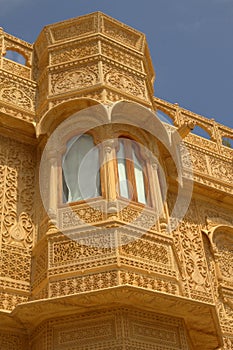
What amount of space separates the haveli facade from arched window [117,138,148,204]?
17 millimetres

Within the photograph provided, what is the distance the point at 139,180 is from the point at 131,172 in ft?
0.49

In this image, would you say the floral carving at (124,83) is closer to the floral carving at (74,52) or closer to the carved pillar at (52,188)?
the floral carving at (74,52)

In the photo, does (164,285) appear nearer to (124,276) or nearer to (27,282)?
(124,276)

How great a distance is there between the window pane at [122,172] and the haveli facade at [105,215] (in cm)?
2

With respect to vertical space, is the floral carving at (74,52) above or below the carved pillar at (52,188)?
above

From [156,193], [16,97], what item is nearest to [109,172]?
[156,193]

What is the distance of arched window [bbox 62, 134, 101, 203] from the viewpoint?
570cm

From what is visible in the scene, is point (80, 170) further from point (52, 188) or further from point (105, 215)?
point (105, 215)

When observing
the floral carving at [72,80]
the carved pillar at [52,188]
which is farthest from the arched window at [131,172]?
the floral carving at [72,80]

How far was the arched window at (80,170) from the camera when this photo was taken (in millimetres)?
5703

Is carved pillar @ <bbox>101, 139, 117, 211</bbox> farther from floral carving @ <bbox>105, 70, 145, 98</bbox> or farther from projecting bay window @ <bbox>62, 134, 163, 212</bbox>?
floral carving @ <bbox>105, 70, 145, 98</bbox>

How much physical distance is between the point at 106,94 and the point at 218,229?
2.69 m

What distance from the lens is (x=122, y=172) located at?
19.5 feet

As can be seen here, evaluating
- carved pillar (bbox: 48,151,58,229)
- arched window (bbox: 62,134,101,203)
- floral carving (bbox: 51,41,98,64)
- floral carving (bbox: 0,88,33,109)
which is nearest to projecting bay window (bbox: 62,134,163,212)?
arched window (bbox: 62,134,101,203)
